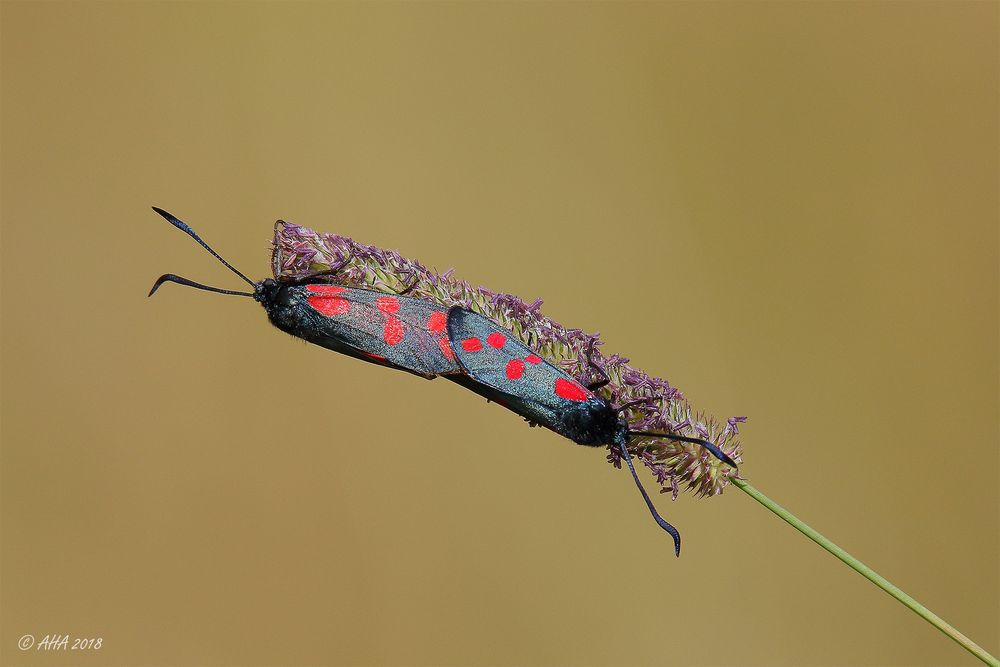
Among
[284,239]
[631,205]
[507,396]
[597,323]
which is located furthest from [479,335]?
[631,205]

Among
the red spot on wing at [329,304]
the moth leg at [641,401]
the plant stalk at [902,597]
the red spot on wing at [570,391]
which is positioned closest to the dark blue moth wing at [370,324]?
the red spot on wing at [329,304]

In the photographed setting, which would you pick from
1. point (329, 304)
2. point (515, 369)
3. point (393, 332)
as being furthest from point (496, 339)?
point (329, 304)

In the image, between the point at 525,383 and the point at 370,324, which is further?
the point at 370,324

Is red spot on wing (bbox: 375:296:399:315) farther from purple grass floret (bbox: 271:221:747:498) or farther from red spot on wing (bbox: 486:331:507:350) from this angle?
red spot on wing (bbox: 486:331:507:350)

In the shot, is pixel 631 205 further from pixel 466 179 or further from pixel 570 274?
pixel 466 179

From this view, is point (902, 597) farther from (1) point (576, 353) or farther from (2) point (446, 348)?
(2) point (446, 348)

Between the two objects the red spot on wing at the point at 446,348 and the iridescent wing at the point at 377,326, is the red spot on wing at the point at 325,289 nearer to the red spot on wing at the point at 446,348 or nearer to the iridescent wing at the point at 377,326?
the iridescent wing at the point at 377,326

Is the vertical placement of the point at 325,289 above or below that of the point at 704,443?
below

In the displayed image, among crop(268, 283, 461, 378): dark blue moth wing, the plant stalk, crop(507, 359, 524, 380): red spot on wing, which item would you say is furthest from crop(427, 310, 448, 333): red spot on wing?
the plant stalk
